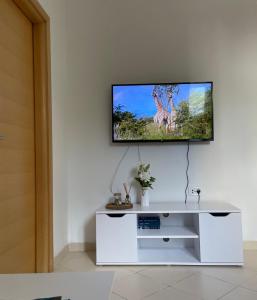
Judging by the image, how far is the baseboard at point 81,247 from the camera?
281cm

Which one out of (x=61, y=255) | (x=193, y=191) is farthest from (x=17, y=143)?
(x=193, y=191)

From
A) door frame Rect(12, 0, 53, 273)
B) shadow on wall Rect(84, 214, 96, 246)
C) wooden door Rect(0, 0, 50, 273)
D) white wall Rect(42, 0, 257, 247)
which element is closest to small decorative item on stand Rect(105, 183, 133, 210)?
white wall Rect(42, 0, 257, 247)

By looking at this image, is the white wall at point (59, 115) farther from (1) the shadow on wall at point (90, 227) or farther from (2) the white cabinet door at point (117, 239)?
(2) the white cabinet door at point (117, 239)

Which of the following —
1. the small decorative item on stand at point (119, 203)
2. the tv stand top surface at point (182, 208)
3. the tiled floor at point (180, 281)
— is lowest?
the tiled floor at point (180, 281)

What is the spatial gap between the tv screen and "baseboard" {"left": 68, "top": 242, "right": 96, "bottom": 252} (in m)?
1.10

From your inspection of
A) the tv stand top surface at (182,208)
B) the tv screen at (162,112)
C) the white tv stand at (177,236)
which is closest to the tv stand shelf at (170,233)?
the white tv stand at (177,236)

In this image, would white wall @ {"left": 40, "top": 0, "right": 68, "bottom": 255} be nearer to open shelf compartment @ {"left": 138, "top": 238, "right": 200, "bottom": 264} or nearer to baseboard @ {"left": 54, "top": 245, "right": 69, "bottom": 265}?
baseboard @ {"left": 54, "top": 245, "right": 69, "bottom": 265}

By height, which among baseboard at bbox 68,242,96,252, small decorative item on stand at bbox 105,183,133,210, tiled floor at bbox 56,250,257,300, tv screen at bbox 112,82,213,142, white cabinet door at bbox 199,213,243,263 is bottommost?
tiled floor at bbox 56,250,257,300

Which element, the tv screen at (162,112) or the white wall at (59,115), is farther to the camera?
the tv screen at (162,112)

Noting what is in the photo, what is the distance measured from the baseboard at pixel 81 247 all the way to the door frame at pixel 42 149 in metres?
0.59

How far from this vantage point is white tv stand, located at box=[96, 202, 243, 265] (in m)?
2.32

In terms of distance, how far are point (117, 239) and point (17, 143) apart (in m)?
1.15

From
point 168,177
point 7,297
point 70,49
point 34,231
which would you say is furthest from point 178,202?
point 7,297

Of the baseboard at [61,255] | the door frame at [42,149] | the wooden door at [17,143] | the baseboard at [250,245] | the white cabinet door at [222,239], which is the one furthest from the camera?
the baseboard at [250,245]
